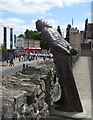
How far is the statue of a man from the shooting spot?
22.1ft

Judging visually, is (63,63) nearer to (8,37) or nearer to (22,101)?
(22,101)

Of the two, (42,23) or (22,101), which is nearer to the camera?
(22,101)

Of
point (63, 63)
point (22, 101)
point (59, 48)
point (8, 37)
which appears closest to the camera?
point (22, 101)

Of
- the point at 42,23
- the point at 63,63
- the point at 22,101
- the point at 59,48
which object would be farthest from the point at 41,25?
the point at 22,101

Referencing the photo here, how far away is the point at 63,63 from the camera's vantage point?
697cm

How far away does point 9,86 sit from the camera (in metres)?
4.79

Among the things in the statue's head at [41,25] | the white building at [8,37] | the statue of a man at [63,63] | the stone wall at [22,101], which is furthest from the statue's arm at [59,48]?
the white building at [8,37]

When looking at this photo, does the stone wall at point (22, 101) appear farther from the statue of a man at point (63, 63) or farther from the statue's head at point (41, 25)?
the statue's head at point (41, 25)

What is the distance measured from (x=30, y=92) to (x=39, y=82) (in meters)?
1.10

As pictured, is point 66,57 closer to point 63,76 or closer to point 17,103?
point 63,76

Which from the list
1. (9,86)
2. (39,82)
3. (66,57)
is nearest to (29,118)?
(9,86)

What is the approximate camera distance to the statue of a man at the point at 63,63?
675 cm

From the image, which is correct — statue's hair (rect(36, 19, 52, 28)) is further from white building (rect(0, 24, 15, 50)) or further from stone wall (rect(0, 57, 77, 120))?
white building (rect(0, 24, 15, 50))

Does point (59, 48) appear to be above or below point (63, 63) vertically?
above
